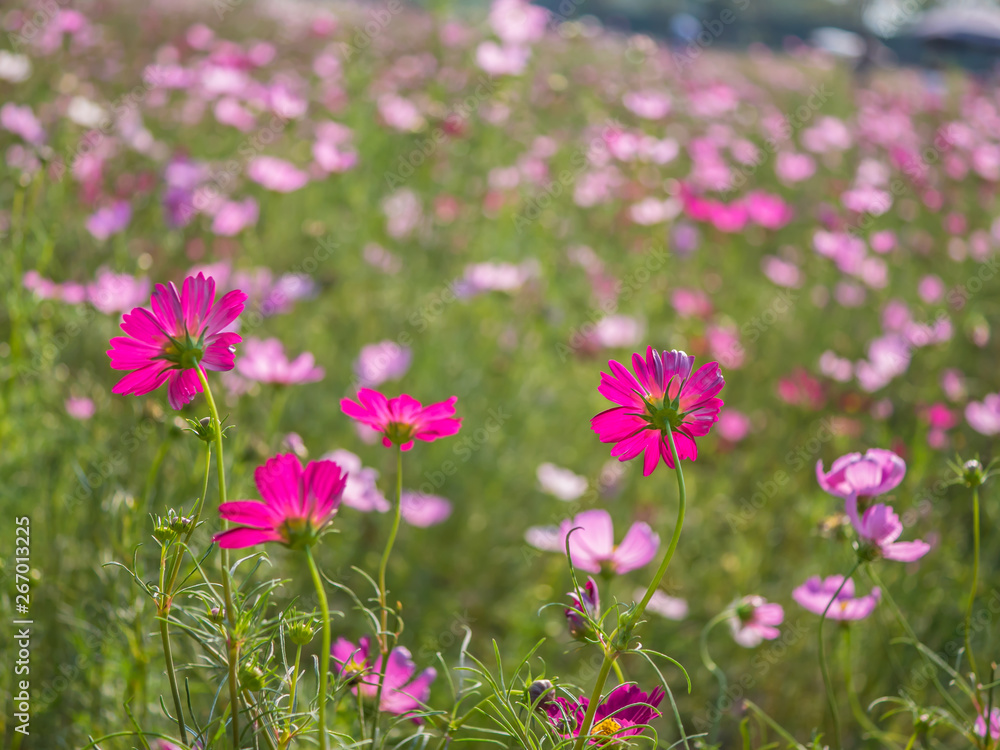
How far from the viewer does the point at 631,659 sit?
56.1 inches

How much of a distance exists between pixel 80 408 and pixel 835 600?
1.20 metres

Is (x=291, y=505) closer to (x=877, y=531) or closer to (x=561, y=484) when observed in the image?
(x=877, y=531)

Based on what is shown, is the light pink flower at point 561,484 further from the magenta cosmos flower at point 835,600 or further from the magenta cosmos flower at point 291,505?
the magenta cosmos flower at point 291,505

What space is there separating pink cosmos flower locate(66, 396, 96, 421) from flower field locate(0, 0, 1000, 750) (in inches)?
2.0

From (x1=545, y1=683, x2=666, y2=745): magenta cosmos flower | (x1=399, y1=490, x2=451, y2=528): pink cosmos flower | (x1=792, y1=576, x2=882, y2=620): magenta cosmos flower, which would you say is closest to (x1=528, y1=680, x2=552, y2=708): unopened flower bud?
(x1=545, y1=683, x2=666, y2=745): magenta cosmos flower

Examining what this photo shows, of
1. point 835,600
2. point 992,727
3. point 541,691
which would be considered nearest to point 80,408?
point 541,691

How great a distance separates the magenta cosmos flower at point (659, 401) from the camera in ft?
1.70

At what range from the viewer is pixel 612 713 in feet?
1.70

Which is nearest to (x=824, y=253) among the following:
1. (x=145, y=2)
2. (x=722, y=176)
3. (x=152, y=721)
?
(x=722, y=176)

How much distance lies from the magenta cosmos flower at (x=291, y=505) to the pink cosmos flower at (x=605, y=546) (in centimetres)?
30

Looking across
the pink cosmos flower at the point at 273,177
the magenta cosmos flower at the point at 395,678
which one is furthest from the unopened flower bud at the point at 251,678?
the pink cosmos flower at the point at 273,177

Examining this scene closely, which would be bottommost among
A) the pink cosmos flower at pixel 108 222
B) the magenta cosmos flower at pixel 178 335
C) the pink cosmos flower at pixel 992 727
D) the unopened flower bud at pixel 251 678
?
the pink cosmos flower at pixel 108 222

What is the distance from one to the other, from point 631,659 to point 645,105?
190 centimetres

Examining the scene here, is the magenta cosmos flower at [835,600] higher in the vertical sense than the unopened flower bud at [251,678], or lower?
lower
